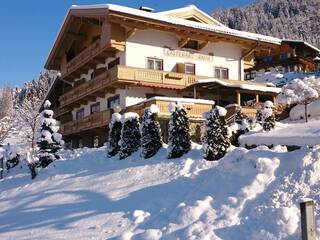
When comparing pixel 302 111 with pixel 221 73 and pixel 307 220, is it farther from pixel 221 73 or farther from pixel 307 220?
pixel 307 220

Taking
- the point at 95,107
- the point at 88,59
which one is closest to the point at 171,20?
the point at 88,59

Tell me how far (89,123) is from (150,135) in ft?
48.7

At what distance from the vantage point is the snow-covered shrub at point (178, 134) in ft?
51.8

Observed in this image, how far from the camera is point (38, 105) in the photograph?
45.3m

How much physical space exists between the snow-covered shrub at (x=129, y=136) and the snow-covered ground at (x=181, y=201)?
2053 millimetres

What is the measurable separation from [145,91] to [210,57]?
590 centimetres

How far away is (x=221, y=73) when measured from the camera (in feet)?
108

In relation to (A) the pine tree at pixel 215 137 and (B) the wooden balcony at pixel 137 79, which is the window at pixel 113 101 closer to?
(B) the wooden balcony at pixel 137 79

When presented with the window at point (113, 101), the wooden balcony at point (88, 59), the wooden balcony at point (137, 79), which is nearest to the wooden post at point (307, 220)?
the wooden balcony at point (137, 79)

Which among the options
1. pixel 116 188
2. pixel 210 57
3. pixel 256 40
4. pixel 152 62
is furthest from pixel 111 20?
pixel 116 188

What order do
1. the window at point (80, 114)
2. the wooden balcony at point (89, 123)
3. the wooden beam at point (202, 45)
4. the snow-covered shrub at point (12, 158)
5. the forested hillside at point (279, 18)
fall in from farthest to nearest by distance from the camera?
the forested hillside at point (279, 18) < the window at point (80, 114) < the wooden beam at point (202, 45) < the wooden balcony at point (89, 123) < the snow-covered shrub at point (12, 158)

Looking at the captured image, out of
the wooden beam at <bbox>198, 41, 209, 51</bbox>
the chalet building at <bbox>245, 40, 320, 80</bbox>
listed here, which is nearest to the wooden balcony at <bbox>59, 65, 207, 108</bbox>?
the wooden beam at <bbox>198, 41, 209, 51</bbox>

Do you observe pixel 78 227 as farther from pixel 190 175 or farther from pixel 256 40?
pixel 256 40

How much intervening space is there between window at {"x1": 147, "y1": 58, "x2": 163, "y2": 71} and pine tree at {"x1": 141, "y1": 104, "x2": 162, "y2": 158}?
41.7 feet
